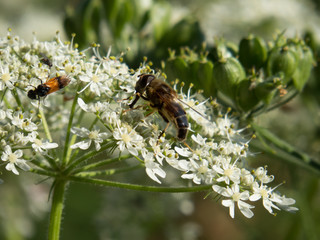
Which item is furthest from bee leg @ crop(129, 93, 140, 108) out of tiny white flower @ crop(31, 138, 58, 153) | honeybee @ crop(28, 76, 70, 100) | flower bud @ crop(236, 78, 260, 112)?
flower bud @ crop(236, 78, 260, 112)

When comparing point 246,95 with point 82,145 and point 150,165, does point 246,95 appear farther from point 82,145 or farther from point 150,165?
point 82,145

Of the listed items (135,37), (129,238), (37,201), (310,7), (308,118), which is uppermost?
(135,37)

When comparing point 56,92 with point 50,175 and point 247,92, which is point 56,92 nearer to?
point 50,175

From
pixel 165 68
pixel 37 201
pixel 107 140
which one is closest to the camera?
pixel 107 140

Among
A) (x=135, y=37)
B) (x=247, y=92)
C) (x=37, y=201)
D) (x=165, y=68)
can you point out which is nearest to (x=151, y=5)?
(x=135, y=37)

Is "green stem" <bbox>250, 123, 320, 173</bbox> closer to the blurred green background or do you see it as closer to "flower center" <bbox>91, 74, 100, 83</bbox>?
the blurred green background

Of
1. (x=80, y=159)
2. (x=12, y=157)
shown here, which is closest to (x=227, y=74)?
(x=80, y=159)

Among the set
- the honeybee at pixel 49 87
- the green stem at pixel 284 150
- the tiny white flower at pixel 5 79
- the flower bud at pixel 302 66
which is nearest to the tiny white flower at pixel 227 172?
the green stem at pixel 284 150
